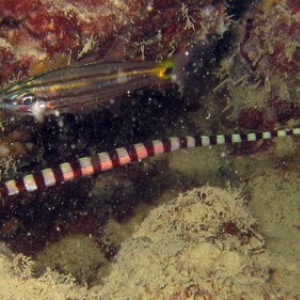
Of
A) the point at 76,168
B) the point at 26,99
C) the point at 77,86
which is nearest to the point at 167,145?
the point at 76,168

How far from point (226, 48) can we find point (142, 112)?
183 cm

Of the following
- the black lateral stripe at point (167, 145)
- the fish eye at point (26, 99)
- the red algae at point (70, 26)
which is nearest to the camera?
the fish eye at point (26, 99)

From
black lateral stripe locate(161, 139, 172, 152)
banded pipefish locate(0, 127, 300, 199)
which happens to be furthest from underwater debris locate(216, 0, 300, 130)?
black lateral stripe locate(161, 139, 172, 152)

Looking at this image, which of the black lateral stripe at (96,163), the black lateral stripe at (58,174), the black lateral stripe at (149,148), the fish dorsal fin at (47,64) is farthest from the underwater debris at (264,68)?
the black lateral stripe at (58,174)

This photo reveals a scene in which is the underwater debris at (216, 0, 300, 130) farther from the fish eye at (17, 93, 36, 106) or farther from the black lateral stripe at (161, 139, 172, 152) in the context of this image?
the fish eye at (17, 93, 36, 106)

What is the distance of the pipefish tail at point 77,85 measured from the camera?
335 centimetres

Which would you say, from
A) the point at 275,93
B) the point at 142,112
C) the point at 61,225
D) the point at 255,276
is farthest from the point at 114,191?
the point at 255,276

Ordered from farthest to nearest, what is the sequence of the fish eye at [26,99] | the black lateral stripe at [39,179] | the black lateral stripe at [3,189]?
the black lateral stripe at [39,179] → the black lateral stripe at [3,189] → the fish eye at [26,99]

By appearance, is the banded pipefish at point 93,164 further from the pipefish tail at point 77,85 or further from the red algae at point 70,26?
the red algae at point 70,26

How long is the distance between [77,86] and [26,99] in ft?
1.67

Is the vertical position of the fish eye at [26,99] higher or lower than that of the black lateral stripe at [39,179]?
higher

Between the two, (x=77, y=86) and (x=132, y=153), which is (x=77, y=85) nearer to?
(x=77, y=86)

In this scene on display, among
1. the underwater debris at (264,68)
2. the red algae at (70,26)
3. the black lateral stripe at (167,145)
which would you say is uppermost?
the red algae at (70,26)

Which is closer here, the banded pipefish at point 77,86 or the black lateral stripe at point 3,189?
the banded pipefish at point 77,86
